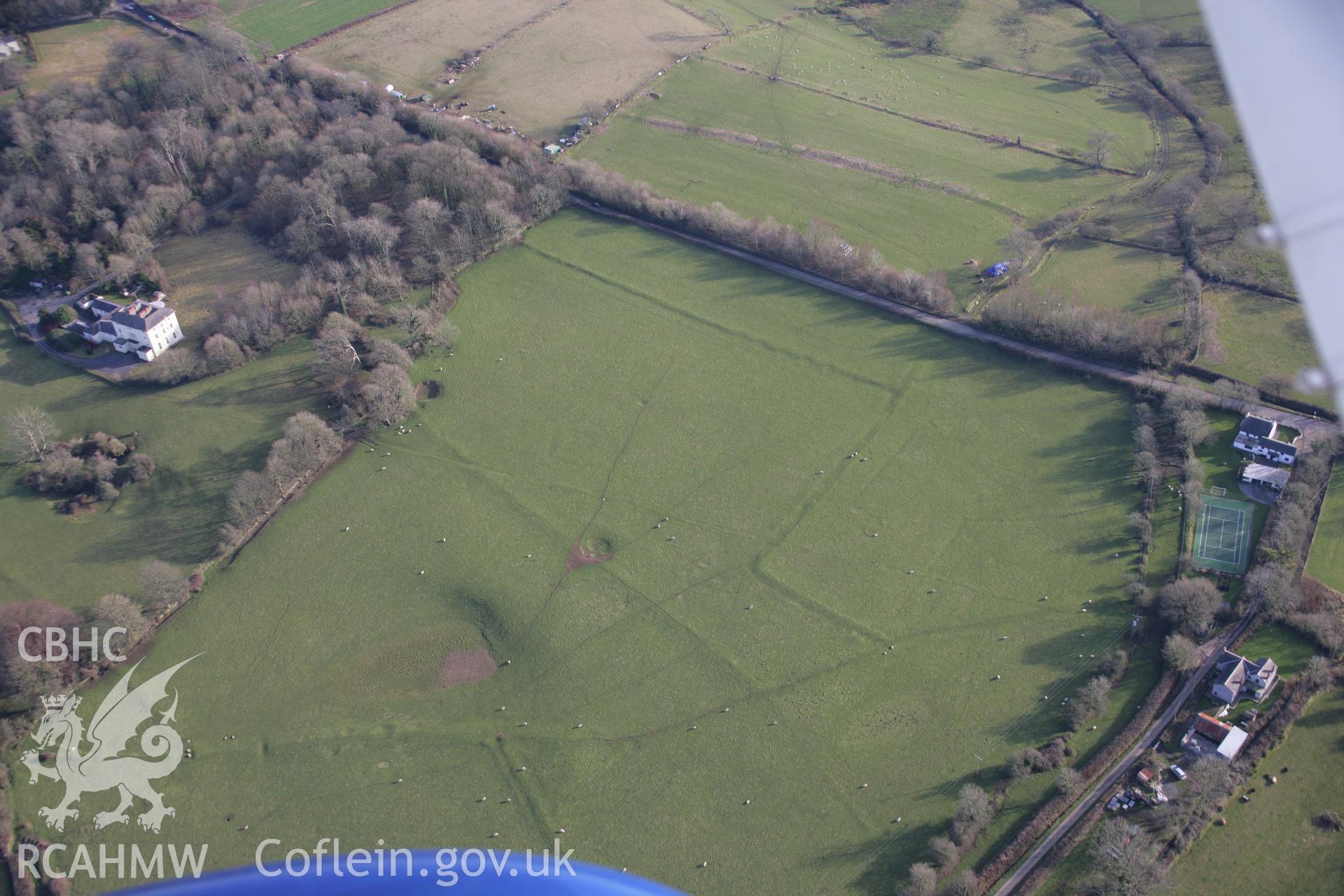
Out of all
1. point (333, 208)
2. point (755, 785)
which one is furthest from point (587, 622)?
point (333, 208)

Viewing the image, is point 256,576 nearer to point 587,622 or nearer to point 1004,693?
point 587,622

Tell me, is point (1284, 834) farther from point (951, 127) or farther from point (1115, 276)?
point (951, 127)

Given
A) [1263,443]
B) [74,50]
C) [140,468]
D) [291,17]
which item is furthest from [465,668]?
[291,17]

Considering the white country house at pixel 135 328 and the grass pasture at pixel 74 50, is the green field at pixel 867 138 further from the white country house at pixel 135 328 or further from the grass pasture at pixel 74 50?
the grass pasture at pixel 74 50

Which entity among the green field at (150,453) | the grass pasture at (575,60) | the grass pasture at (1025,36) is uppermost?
the grass pasture at (1025,36)

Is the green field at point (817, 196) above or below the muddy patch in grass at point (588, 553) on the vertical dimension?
above

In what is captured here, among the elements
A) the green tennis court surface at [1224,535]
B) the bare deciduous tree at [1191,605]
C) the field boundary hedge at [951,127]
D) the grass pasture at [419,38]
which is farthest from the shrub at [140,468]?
the field boundary hedge at [951,127]

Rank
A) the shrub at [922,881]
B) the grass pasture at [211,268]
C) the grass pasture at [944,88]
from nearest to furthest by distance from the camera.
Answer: the shrub at [922,881], the grass pasture at [211,268], the grass pasture at [944,88]
